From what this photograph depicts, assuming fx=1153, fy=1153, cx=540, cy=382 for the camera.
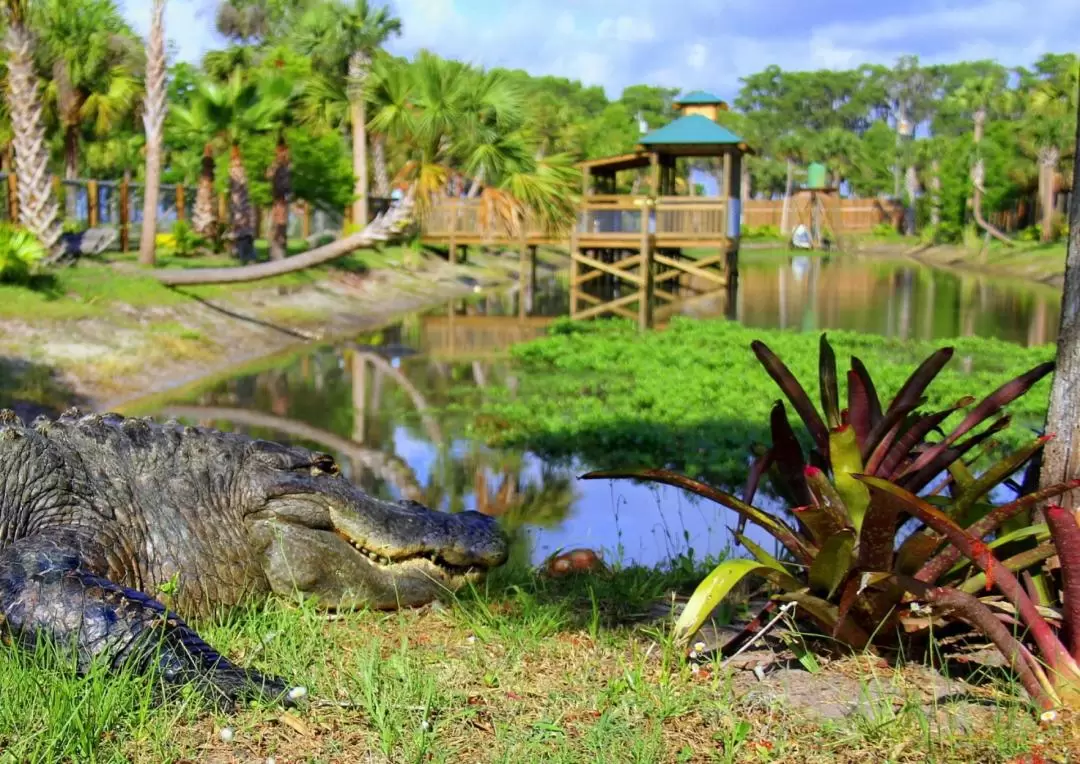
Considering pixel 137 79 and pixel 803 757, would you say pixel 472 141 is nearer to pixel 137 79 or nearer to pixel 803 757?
pixel 137 79

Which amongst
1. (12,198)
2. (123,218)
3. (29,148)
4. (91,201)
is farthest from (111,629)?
(91,201)

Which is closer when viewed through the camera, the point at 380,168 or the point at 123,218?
the point at 123,218

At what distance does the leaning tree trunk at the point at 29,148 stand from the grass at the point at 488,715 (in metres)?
15.8

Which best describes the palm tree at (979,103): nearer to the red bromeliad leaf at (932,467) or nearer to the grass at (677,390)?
the grass at (677,390)

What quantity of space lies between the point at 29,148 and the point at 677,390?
12.1 m

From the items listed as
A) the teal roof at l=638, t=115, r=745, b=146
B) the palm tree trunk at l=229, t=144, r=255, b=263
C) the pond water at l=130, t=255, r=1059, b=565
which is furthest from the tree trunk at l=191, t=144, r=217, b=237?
the teal roof at l=638, t=115, r=745, b=146

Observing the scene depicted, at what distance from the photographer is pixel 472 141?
17.9 meters

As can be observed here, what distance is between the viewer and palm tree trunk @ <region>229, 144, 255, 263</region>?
23.3 m

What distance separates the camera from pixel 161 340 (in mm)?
14188

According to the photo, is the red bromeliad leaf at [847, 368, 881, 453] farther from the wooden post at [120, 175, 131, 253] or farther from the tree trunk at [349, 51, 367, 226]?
the tree trunk at [349, 51, 367, 226]

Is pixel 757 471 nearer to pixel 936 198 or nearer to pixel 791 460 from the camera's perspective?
pixel 791 460

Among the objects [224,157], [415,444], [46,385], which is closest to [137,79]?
[224,157]

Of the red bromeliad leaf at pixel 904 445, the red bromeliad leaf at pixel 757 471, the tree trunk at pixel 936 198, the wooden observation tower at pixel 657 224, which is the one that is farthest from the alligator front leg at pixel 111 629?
the tree trunk at pixel 936 198

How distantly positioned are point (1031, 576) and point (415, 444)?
714 centimetres
